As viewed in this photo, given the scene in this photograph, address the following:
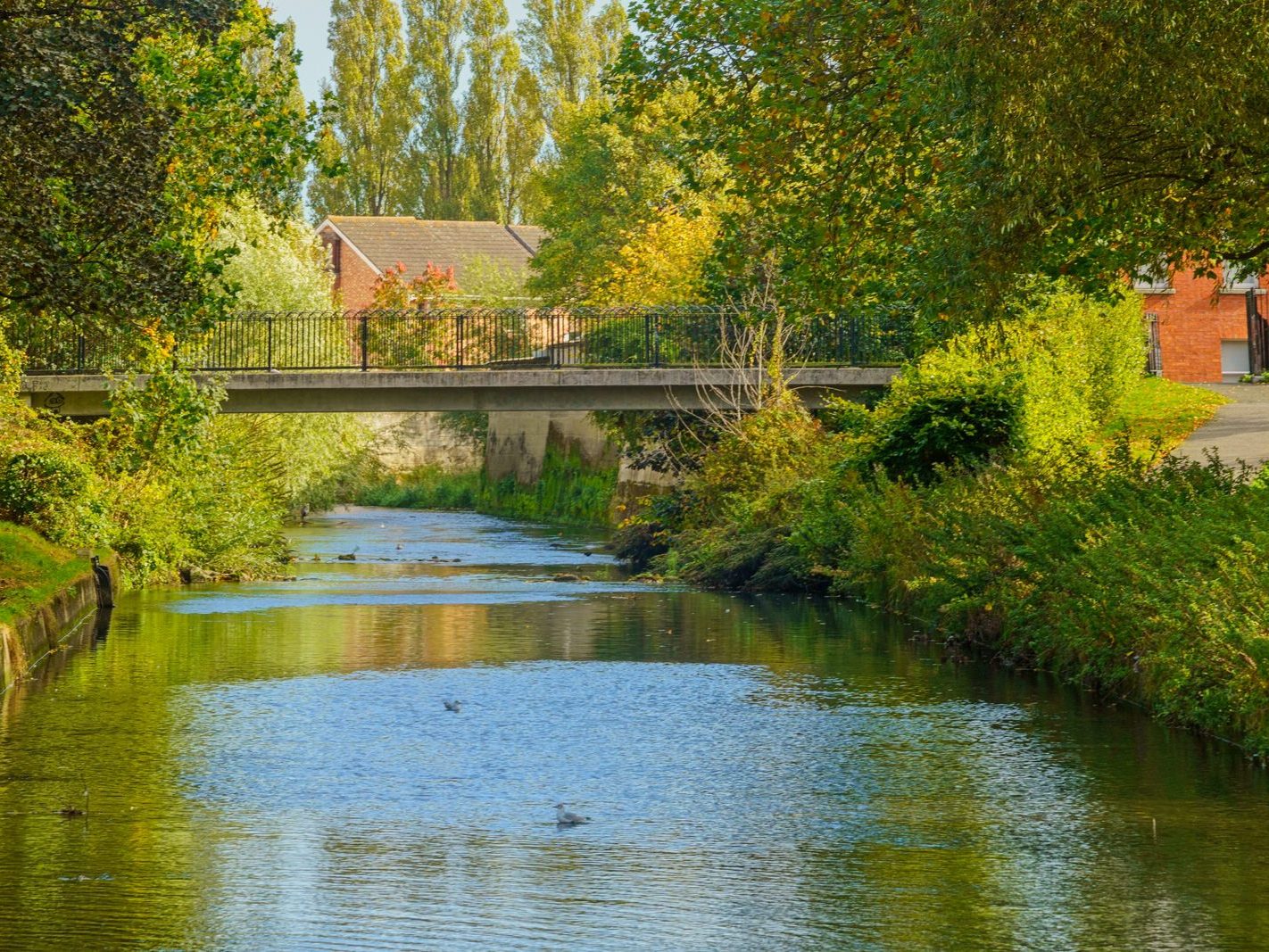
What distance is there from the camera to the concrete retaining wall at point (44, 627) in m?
16.2

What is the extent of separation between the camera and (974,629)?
1867 centimetres

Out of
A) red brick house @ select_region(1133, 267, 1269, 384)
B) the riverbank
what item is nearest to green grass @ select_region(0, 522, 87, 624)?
the riverbank

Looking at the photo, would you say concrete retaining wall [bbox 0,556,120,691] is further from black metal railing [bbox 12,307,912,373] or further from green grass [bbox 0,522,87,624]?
black metal railing [bbox 12,307,912,373]

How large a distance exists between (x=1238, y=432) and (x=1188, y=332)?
12.5 m

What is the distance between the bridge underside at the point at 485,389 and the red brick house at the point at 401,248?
45669 millimetres

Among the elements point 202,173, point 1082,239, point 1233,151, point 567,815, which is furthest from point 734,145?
point 567,815

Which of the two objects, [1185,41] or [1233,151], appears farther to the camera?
[1233,151]

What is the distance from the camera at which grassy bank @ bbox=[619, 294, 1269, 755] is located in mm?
12961

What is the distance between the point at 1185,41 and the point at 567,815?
7855 millimetres

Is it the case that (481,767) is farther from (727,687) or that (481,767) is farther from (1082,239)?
(1082,239)

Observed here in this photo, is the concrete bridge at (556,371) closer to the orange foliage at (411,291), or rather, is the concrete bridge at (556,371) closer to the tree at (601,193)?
the tree at (601,193)

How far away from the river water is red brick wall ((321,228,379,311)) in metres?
64.2

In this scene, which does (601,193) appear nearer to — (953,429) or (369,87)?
(369,87)

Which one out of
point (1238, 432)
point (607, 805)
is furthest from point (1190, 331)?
point (607, 805)
